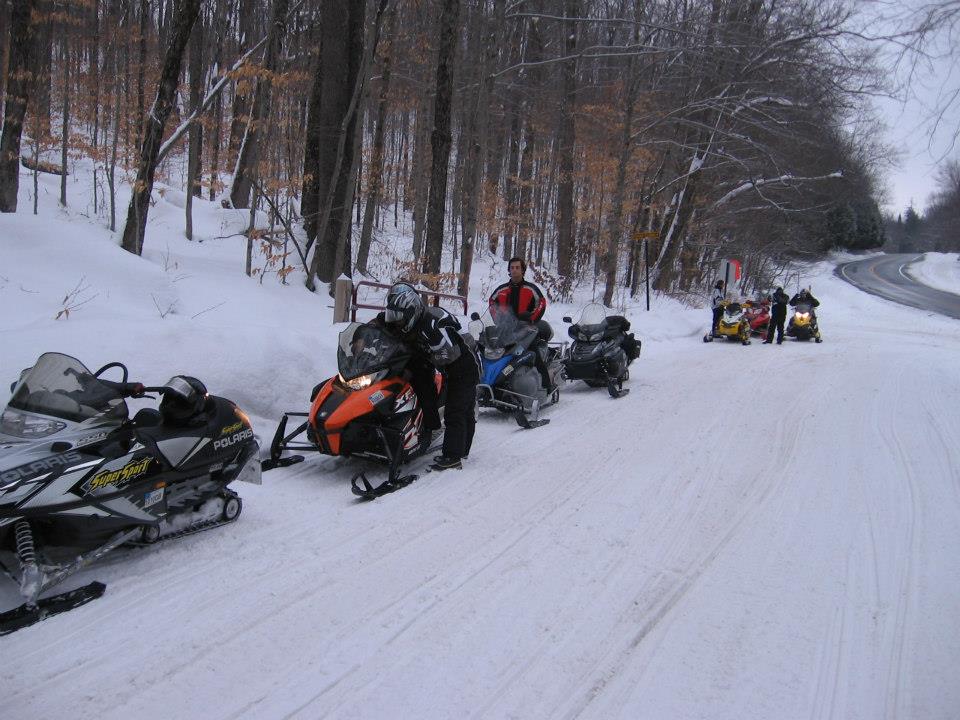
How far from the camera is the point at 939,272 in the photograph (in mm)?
49812

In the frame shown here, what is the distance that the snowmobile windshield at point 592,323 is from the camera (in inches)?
385

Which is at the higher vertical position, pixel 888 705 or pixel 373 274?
pixel 373 274

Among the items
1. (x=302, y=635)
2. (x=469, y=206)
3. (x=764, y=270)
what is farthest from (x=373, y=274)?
(x=764, y=270)

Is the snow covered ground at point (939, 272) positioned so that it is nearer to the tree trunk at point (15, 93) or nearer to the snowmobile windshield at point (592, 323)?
the snowmobile windshield at point (592, 323)

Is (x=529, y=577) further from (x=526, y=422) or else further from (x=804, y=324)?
(x=804, y=324)

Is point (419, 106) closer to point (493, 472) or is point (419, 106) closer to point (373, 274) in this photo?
point (373, 274)

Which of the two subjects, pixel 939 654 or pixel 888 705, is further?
pixel 939 654

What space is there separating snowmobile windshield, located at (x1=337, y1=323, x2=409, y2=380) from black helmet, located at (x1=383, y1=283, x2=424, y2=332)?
0.52 ft

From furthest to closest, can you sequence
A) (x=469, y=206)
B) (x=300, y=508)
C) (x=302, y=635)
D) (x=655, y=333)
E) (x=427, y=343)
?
(x=655, y=333)
(x=469, y=206)
(x=427, y=343)
(x=300, y=508)
(x=302, y=635)

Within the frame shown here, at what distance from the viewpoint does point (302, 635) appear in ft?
10.5

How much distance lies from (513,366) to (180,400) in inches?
173

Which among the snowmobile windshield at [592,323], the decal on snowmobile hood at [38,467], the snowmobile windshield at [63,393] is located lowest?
the decal on snowmobile hood at [38,467]

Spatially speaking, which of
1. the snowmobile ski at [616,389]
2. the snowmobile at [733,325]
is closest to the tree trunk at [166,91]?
the snowmobile ski at [616,389]

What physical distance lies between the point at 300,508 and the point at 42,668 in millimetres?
2013
